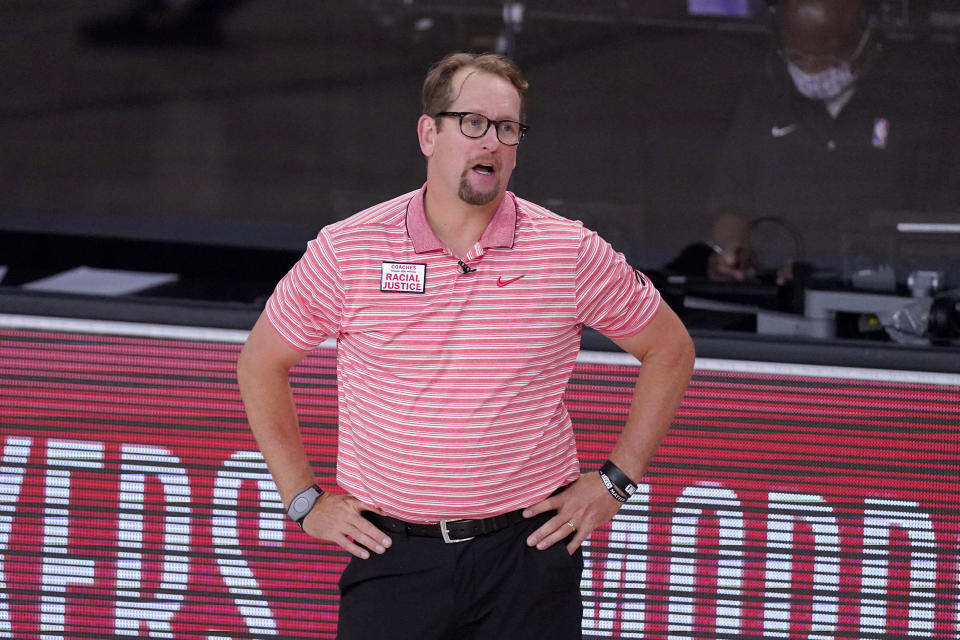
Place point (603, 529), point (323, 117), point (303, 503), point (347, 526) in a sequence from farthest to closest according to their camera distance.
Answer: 1. point (323, 117)
2. point (603, 529)
3. point (303, 503)
4. point (347, 526)

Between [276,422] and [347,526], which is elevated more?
[276,422]

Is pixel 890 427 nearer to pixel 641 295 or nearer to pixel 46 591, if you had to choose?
pixel 641 295

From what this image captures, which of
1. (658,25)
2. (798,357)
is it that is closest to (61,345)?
(798,357)

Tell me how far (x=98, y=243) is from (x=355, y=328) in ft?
10.4

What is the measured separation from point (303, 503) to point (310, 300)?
388mm

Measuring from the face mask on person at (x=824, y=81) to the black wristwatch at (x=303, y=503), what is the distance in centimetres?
276

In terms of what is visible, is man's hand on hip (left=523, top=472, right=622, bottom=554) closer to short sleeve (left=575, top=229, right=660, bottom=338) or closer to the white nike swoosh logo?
short sleeve (left=575, top=229, right=660, bottom=338)

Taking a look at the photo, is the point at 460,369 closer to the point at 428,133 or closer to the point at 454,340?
the point at 454,340

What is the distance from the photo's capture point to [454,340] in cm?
210

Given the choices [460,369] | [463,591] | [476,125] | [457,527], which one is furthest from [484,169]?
[463,591]

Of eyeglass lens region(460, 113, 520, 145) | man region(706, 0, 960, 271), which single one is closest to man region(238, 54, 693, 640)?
eyeglass lens region(460, 113, 520, 145)

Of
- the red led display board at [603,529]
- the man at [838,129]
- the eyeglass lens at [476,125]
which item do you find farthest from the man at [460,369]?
the man at [838,129]

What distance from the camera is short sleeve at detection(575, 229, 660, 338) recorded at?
2158 mm

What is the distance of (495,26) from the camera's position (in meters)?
4.70
